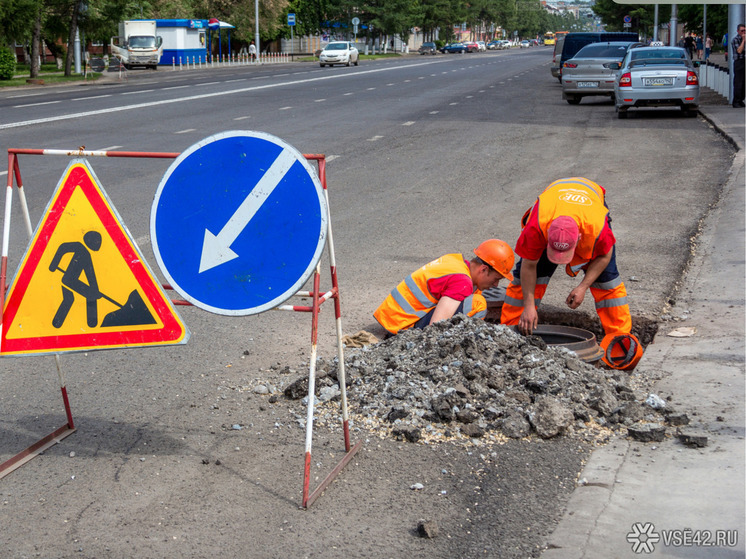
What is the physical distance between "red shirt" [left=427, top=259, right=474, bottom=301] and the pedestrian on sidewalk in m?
18.4

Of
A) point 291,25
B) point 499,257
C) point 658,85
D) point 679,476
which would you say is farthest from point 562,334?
point 291,25

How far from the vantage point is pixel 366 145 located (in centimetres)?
1653

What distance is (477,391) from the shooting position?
15.6ft

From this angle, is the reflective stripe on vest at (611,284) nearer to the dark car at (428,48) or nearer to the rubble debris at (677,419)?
the rubble debris at (677,419)

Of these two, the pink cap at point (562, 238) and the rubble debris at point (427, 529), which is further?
the pink cap at point (562, 238)

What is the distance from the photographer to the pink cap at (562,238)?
17.5 ft

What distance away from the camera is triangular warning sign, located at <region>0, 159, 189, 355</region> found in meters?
4.08

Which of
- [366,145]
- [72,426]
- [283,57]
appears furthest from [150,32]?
[72,426]

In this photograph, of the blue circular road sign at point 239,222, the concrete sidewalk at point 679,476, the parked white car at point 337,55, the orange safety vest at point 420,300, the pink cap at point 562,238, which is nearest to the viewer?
the concrete sidewalk at point 679,476

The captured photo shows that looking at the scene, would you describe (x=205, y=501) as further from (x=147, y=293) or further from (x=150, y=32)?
(x=150, y=32)

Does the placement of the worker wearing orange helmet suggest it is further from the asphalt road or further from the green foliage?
the green foliage

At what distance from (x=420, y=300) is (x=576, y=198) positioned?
1.28 m

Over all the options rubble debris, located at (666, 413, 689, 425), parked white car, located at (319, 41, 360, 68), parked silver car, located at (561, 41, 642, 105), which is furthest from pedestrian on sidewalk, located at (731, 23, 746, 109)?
→ parked white car, located at (319, 41, 360, 68)

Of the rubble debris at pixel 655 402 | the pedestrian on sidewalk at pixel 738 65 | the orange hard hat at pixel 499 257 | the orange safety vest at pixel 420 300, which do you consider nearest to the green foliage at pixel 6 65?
the pedestrian on sidewalk at pixel 738 65
